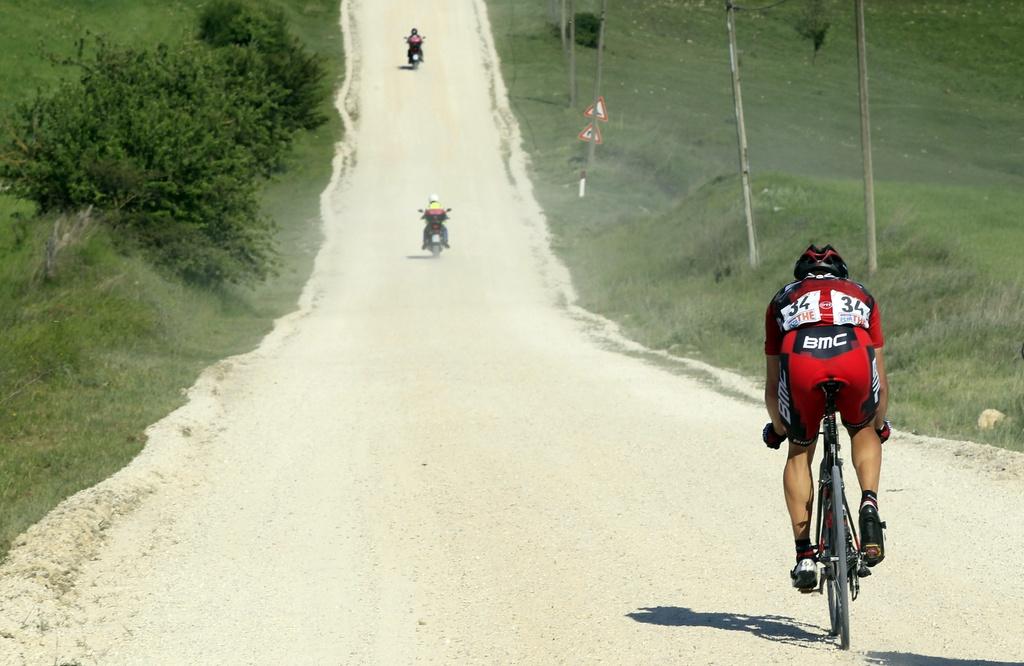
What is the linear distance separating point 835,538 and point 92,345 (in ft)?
46.2

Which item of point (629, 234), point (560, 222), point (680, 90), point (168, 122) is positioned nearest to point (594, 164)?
point (560, 222)

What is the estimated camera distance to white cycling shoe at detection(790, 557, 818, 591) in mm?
6922

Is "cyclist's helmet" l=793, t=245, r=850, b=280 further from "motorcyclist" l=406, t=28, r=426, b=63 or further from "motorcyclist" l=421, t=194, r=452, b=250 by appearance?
"motorcyclist" l=406, t=28, r=426, b=63

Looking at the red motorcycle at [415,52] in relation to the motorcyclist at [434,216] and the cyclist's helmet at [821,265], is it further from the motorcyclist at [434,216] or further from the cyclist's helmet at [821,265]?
the cyclist's helmet at [821,265]

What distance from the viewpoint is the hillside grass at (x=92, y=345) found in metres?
12.7

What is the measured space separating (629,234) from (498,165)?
1545cm

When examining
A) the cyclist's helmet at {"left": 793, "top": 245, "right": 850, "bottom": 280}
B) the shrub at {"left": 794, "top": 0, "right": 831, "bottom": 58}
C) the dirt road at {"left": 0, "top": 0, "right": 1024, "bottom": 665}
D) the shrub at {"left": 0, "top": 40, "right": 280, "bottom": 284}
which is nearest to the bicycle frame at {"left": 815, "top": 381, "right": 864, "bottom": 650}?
the dirt road at {"left": 0, "top": 0, "right": 1024, "bottom": 665}

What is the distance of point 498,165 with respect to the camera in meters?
52.4

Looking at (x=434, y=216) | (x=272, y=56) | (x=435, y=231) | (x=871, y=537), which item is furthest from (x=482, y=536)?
(x=272, y=56)

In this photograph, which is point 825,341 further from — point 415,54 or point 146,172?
point 415,54

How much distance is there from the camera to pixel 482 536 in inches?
383

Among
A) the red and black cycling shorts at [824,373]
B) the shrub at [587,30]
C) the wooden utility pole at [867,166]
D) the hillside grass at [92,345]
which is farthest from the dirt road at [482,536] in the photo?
the shrub at [587,30]

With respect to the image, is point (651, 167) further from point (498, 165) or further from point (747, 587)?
point (747, 587)

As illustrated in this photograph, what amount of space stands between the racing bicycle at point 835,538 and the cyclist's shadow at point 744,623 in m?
0.19
